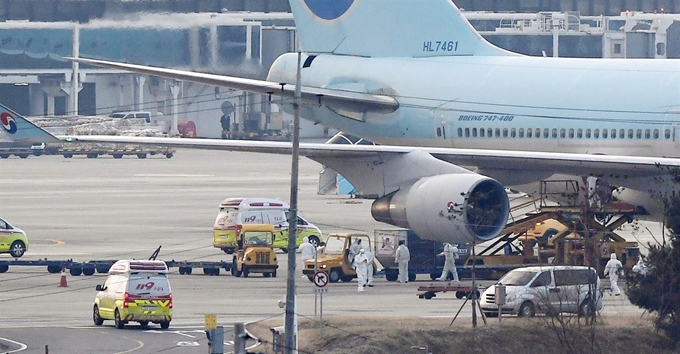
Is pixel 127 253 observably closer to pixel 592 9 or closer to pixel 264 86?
pixel 264 86

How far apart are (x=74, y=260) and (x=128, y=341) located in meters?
12.6

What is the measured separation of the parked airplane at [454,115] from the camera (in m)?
31.9

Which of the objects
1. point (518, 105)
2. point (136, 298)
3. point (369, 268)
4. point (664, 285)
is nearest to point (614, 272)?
point (369, 268)

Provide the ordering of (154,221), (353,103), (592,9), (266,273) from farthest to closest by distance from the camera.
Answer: (592,9), (154,221), (353,103), (266,273)

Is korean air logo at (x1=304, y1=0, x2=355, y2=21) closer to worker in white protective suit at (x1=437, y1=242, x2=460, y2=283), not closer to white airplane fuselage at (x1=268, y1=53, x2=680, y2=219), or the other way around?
white airplane fuselage at (x1=268, y1=53, x2=680, y2=219)

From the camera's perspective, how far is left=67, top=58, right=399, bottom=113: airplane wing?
34.4m

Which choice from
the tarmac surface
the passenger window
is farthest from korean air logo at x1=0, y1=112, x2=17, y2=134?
the passenger window

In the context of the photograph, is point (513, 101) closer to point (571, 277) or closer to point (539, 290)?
point (571, 277)

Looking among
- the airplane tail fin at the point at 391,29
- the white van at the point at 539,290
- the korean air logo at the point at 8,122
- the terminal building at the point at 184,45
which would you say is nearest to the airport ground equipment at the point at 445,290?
the white van at the point at 539,290

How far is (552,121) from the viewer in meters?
35.5

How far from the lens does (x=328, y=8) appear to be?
41750 mm

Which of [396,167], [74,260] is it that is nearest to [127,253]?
[74,260]

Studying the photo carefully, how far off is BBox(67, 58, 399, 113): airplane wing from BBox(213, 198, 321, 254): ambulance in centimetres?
422

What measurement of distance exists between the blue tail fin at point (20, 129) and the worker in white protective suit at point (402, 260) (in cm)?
843
